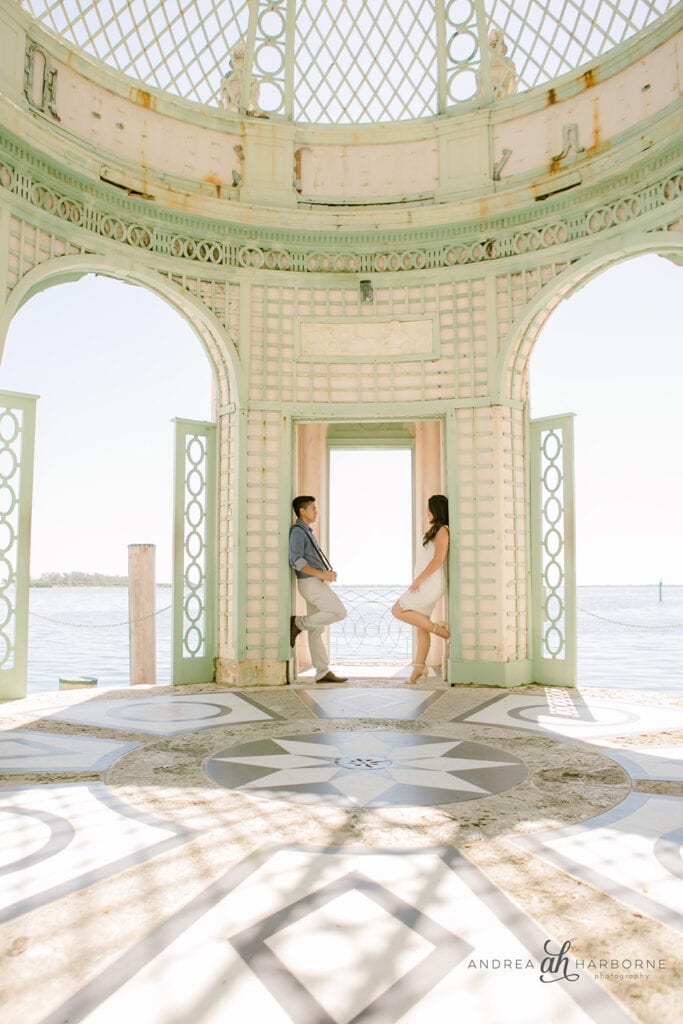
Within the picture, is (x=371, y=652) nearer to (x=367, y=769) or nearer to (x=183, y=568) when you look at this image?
(x=183, y=568)

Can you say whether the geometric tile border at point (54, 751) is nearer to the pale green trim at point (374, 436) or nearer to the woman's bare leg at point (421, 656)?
the woman's bare leg at point (421, 656)

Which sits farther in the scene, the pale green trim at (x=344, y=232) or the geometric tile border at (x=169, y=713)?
the pale green trim at (x=344, y=232)

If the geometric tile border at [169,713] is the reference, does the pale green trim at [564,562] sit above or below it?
above

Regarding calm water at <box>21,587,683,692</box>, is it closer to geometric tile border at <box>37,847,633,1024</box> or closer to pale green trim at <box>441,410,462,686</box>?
pale green trim at <box>441,410,462,686</box>

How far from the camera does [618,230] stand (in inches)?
224

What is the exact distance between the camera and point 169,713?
503cm

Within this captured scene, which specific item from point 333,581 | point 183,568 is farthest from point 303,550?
point 183,568

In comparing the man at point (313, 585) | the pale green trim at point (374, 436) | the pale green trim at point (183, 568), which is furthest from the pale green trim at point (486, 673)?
the pale green trim at point (374, 436)

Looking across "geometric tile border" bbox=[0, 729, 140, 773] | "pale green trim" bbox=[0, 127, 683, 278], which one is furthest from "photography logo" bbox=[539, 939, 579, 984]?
"pale green trim" bbox=[0, 127, 683, 278]

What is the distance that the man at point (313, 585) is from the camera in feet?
21.2

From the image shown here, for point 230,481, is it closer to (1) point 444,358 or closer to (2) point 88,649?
(1) point 444,358

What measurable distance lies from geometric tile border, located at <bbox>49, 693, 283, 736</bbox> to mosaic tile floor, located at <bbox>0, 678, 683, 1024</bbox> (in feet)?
1.07

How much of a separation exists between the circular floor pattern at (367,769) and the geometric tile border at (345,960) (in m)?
A: 0.83

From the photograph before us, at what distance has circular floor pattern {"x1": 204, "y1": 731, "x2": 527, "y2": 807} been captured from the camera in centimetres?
309
